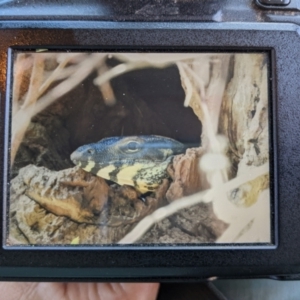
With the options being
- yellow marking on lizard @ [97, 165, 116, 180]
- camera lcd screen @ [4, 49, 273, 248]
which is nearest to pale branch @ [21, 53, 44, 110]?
camera lcd screen @ [4, 49, 273, 248]

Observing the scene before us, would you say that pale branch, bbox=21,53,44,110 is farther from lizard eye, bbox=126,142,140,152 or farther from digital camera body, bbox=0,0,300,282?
lizard eye, bbox=126,142,140,152

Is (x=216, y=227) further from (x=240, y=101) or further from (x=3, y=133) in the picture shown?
(x=3, y=133)

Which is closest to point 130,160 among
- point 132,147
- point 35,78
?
point 132,147

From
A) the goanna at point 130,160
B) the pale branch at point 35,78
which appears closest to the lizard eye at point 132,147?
the goanna at point 130,160

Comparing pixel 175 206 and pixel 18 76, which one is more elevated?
pixel 18 76

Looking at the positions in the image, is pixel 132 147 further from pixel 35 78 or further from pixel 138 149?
pixel 35 78

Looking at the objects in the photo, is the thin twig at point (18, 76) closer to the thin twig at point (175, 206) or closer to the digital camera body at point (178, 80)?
the digital camera body at point (178, 80)

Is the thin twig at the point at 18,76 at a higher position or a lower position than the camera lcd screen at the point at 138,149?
higher
